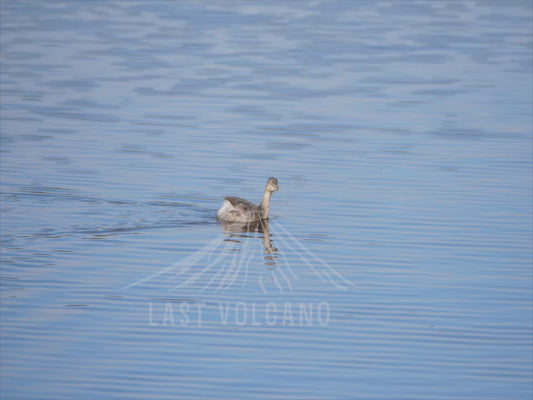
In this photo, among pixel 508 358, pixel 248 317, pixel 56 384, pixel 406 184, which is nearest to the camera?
pixel 56 384

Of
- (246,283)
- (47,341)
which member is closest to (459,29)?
(246,283)

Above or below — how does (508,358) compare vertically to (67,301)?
below

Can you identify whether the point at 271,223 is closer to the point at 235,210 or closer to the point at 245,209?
the point at 245,209

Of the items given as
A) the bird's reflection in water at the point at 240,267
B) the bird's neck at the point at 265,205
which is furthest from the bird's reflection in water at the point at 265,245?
the bird's neck at the point at 265,205

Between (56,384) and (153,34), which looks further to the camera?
(153,34)

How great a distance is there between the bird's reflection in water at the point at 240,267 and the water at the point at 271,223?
1.9 inches

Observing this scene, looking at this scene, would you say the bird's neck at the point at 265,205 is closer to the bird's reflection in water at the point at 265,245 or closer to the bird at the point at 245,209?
the bird at the point at 245,209

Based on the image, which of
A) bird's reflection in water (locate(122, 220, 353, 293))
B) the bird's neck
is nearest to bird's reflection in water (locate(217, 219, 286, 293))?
bird's reflection in water (locate(122, 220, 353, 293))

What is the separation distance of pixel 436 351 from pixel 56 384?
3863mm

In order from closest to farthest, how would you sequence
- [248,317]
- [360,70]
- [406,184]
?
1. [248,317]
2. [406,184]
3. [360,70]

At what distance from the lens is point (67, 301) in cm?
1189

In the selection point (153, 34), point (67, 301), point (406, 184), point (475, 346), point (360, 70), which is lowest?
point (475, 346)

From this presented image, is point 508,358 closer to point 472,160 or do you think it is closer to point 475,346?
point 475,346

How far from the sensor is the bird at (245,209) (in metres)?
16.0
